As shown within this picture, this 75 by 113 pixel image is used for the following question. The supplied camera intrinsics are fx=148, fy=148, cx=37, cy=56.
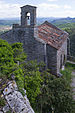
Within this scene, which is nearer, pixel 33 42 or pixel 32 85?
pixel 32 85

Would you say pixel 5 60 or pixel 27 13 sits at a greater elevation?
pixel 27 13

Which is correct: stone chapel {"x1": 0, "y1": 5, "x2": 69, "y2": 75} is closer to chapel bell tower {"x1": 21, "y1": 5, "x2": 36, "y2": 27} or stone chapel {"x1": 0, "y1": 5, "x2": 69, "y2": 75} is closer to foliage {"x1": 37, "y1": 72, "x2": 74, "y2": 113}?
chapel bell tower {"x1": 21, "y1": 5, "x2": 36, "y2": 27}

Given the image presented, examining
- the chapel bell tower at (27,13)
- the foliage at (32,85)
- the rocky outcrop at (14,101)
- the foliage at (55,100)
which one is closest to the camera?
the rocky outcrop at (14,101)

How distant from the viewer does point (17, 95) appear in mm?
6492

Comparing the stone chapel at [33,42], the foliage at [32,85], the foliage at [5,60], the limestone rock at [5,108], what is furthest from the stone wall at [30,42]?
the limestone rock at [5,108]

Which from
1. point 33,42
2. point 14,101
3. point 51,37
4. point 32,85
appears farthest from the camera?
point 51,37

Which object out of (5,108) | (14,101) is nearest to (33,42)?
(14,101)

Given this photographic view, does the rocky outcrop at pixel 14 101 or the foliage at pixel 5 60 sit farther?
the foliage at pixel 5 60

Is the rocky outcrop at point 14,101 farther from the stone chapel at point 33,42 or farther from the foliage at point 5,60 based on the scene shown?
the stone chapel at point 33,42

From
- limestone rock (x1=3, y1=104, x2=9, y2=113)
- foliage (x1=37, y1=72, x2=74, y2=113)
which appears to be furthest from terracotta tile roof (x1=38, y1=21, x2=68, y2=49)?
limestone rock (x1=3, y1=104, x2=9, y2=113)

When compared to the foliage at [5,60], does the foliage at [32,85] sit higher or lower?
lower

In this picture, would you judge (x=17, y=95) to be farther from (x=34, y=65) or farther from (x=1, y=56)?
(x=34, y=65)

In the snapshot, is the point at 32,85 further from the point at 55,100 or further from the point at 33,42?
the point at 33,42

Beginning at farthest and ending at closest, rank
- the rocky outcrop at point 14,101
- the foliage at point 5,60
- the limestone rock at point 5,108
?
the foliage at point 5,60 < the rocky outcrop at point 14,101 < the limestone rock at point 5,108
